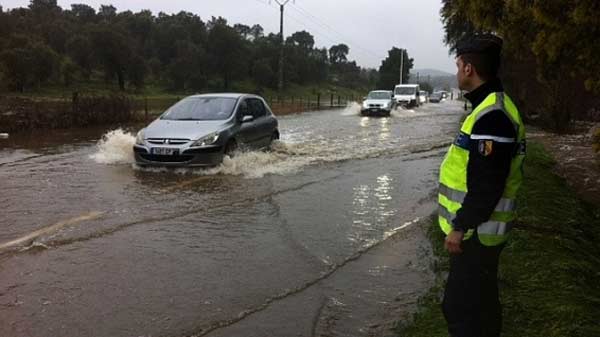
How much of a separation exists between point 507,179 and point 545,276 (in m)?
2.55

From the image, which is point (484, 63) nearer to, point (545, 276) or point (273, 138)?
point (545, 276)

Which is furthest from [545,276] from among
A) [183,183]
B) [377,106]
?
[377,106]

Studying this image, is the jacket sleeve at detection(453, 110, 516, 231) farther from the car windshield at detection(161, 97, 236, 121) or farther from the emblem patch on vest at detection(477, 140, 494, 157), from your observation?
the car windshield at detection(161, 97, 236, 121)

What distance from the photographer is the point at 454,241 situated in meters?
2.84

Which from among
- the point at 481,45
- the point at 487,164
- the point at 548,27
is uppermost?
the point at 548,27

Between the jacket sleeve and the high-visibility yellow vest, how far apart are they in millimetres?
30

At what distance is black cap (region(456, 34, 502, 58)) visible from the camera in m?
2.82

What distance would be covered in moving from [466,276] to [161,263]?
3.52 meters

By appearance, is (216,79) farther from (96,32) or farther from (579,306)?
(579,306)

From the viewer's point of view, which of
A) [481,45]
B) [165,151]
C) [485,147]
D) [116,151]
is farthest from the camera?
[116,151]

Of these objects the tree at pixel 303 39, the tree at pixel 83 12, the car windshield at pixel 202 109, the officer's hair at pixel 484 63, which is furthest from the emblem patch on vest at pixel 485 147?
the tree at pixel 303 39

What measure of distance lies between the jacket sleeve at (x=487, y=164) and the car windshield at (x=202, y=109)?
9.06 m

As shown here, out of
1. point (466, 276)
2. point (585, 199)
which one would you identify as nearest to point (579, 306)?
point (466, 276)

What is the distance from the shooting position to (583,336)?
3699 millimetres
